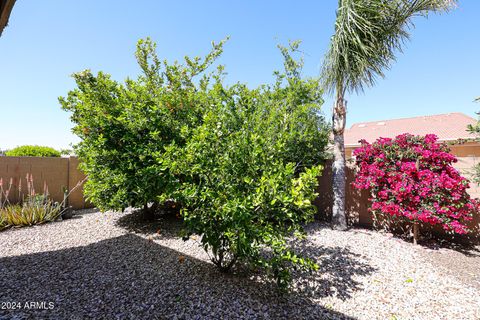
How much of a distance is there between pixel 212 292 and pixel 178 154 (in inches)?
62.3

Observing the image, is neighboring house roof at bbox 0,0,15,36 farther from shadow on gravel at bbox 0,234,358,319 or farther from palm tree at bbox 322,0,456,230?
palm tree at bbox 322,0,456,230

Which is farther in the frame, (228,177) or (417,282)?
(417,282)

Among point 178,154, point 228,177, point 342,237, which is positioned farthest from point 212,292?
point 342,237

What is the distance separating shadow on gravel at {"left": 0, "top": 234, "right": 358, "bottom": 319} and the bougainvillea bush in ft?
7.33

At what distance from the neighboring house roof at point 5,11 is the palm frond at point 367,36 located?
5.41 meters

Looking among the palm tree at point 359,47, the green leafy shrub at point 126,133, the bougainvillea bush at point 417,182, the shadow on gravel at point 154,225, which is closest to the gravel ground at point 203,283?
the shadow on gravel at point 154,225

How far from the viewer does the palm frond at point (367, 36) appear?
196 inches

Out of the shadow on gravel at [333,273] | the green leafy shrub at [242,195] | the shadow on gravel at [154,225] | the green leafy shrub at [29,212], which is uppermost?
the green leafy shrub at [242,195]

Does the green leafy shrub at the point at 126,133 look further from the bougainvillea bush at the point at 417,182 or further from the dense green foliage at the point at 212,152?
the bougainvillea bush at the point at 417,182

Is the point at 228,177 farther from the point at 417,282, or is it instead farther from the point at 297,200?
the point at 417,282

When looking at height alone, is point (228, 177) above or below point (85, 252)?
above

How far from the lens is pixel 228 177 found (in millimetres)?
2467

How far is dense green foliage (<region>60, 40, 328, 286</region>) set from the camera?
7.64 ft

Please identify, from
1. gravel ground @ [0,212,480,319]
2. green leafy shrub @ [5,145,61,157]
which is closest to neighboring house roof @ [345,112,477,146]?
gravel ground @ [0,212,480,319]
